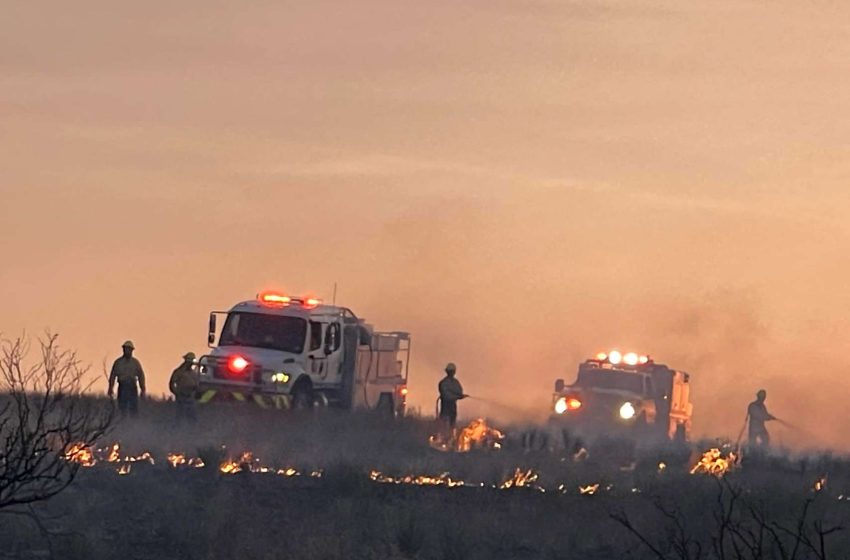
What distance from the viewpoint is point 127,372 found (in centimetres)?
3884

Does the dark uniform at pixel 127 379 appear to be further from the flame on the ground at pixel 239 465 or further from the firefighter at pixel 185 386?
the flame on the ground at pixel 239 465

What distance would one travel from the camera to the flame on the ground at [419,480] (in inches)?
1219

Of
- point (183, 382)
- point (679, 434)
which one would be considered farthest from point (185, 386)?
point (679, 434)

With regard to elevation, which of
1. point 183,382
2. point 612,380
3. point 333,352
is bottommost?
point 183,382

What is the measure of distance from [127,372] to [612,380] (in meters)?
13.9

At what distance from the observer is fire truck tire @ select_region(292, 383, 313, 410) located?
137ft

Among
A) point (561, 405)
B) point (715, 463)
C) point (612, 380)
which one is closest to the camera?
point (715, 463)

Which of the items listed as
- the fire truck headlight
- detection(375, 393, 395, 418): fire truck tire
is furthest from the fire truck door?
the fire truck headlight

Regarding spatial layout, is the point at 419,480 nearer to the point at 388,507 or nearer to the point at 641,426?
the point at 388,507

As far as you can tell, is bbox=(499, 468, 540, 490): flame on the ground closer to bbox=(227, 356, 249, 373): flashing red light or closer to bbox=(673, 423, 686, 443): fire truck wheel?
bbox=(227, 356, 249, 373): flashing red light

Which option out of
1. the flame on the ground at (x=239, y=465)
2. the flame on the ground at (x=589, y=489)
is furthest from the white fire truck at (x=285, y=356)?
the flame on the ground at (x=589, y=489)

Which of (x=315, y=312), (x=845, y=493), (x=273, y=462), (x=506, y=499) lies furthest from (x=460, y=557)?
(x=315, y=312)

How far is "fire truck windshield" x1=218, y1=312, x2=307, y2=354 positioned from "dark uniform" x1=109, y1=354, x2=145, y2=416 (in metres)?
3.10

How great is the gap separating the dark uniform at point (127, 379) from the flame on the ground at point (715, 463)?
9170mm
